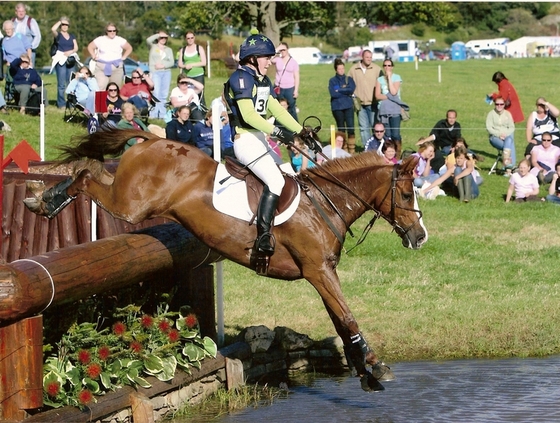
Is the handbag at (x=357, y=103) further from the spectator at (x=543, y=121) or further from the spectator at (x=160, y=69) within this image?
the spectator at (x=160, y=69)

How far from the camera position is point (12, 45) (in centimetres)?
2208

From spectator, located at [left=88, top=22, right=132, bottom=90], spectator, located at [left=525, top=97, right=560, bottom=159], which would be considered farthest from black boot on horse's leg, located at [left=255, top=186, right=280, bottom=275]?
spectator, located at [left=88, top=22, right=132, bottom=90]

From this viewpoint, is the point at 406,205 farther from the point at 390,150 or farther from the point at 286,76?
the point at 286,76

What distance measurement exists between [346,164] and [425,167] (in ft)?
31.5

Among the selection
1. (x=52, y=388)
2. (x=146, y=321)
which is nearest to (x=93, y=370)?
(x=52, y=388)

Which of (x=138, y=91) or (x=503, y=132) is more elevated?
(x=138, y=91)

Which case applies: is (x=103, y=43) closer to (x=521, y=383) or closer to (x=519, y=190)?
(x=519, y=190)

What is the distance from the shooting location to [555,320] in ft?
35.1

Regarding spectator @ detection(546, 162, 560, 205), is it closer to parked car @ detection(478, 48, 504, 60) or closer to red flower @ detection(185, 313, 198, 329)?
red flower @ detection(185, 313, 198, 329)

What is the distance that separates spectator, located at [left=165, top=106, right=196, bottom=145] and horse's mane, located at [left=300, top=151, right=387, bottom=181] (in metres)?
6.93

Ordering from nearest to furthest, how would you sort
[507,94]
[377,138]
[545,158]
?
[377,138], [545,158], [507,94]

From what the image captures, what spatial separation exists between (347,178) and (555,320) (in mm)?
3494

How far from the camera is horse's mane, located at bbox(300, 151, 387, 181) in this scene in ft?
28.5

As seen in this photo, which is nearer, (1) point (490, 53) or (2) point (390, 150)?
(2) point (390, 150)
